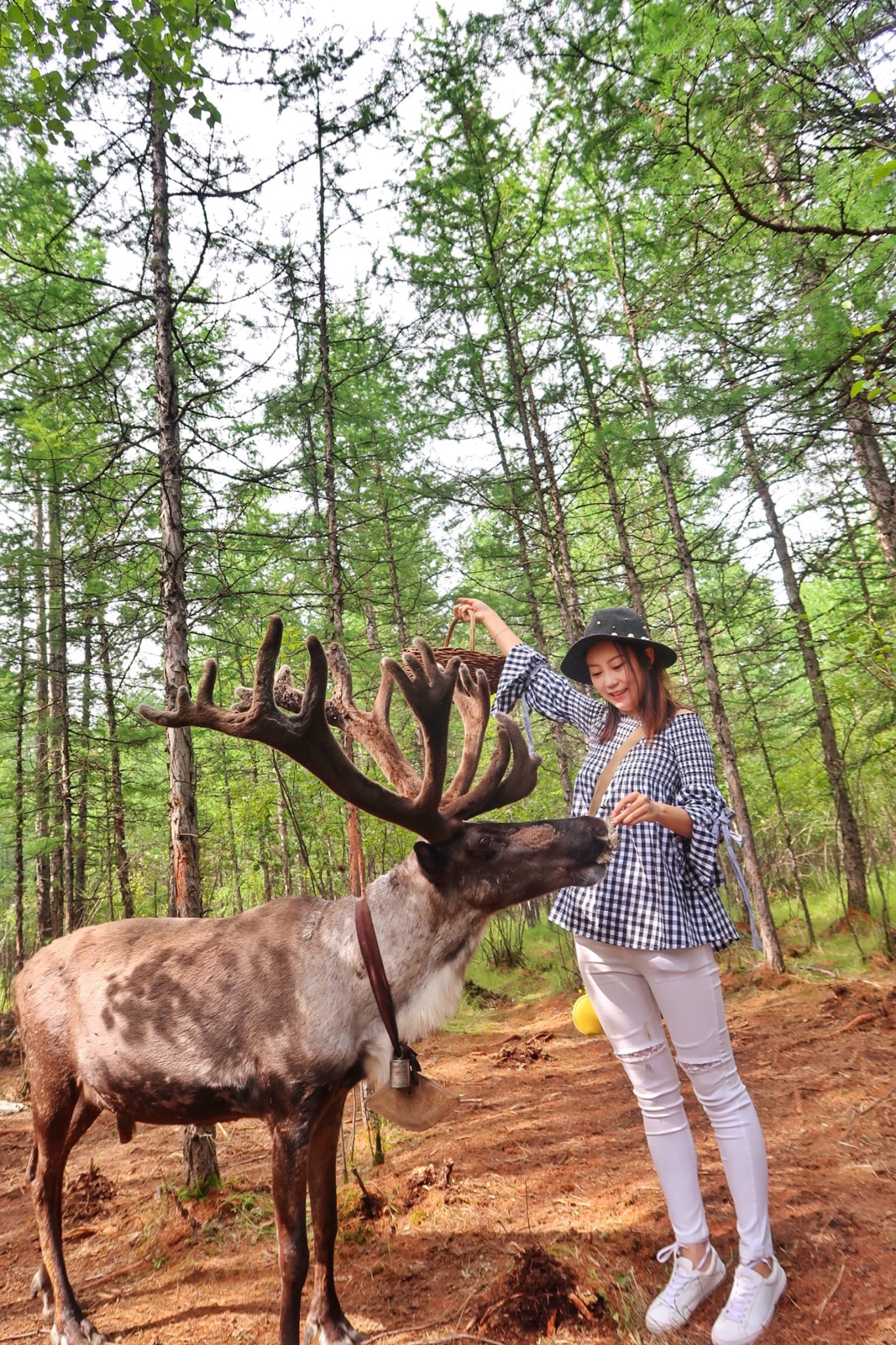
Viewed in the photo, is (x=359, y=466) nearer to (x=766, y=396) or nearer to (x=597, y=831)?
(x=766, y=396)

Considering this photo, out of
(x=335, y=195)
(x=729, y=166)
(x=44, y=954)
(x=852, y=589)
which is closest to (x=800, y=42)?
(x=729, y=166)

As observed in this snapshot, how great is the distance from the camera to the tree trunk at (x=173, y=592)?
5.13 m

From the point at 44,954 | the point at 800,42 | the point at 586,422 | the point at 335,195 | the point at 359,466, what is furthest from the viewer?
the point at 586,422

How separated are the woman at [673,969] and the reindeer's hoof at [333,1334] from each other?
1.33 metres

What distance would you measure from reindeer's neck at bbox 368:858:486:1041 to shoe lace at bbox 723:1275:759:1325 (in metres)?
1.43

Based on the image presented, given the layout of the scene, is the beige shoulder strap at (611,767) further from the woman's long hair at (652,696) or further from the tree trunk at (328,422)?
the tree trunk at (328,422)

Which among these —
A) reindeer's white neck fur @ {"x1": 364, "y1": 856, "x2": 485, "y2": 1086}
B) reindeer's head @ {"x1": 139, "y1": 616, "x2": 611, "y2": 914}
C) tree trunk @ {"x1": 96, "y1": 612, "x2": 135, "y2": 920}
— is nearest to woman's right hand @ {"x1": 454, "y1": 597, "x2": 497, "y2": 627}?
reindeer's head @ {"x1": 139, "y1": 616, "x2": 611, "y2": 914}

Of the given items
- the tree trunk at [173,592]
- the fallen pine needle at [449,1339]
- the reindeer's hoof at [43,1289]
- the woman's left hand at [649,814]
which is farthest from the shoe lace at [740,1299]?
the tree trunk at [173,592]

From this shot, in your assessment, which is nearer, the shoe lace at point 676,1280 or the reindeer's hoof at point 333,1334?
the shoe lace at point 676,1280

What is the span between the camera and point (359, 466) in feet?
31.3

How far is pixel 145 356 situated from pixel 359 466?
2844 millimetres

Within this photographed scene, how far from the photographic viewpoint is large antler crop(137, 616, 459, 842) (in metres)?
3.22

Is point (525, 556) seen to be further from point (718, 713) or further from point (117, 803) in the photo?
point (117, 803)

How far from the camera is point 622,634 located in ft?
10.4
